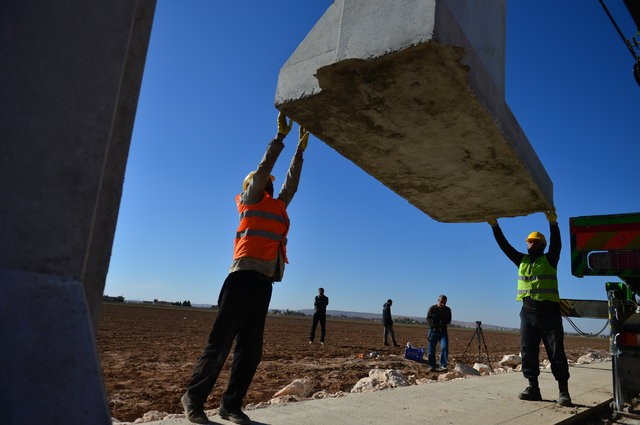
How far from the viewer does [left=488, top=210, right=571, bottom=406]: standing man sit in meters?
4.41

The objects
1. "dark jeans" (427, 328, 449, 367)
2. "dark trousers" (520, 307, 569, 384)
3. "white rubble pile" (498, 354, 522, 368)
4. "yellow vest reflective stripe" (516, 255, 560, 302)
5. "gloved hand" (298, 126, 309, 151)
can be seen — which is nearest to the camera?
"gloved hand" (298, 126, 309, 151)

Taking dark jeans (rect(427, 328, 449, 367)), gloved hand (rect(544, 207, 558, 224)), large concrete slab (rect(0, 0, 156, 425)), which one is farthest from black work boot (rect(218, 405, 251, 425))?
dark jeans (rect(427, 328, 449, 367))

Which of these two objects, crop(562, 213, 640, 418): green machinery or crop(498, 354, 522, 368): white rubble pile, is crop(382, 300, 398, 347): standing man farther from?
crop(562, 213, 640, 418): green machinery

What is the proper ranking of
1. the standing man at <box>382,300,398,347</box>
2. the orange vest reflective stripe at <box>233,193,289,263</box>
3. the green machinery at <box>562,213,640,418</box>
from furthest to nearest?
the standing man at <box>382,300,398,347</box>
the green machinery at <box>562,213,640,418</box>
the orange vest reflective stripe at <box>233,193,289,263</box>

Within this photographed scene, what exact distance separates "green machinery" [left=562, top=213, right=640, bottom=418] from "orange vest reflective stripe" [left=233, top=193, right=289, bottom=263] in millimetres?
3533

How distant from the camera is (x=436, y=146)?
264 centimetres

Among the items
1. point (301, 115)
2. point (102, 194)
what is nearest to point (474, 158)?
point (301, 115)

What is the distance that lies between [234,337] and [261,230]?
0.75 m

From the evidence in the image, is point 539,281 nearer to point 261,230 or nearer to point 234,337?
point 261,230

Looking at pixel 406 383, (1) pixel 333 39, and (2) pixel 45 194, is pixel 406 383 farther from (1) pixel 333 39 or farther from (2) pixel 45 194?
(2) pixel 45 194

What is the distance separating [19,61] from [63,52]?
9cm

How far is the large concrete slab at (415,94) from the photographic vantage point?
74.8 inches

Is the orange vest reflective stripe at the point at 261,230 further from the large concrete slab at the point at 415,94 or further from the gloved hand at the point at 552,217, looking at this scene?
the gloved hand at the point at 552,217

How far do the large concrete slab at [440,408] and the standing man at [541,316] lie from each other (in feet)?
0.84
